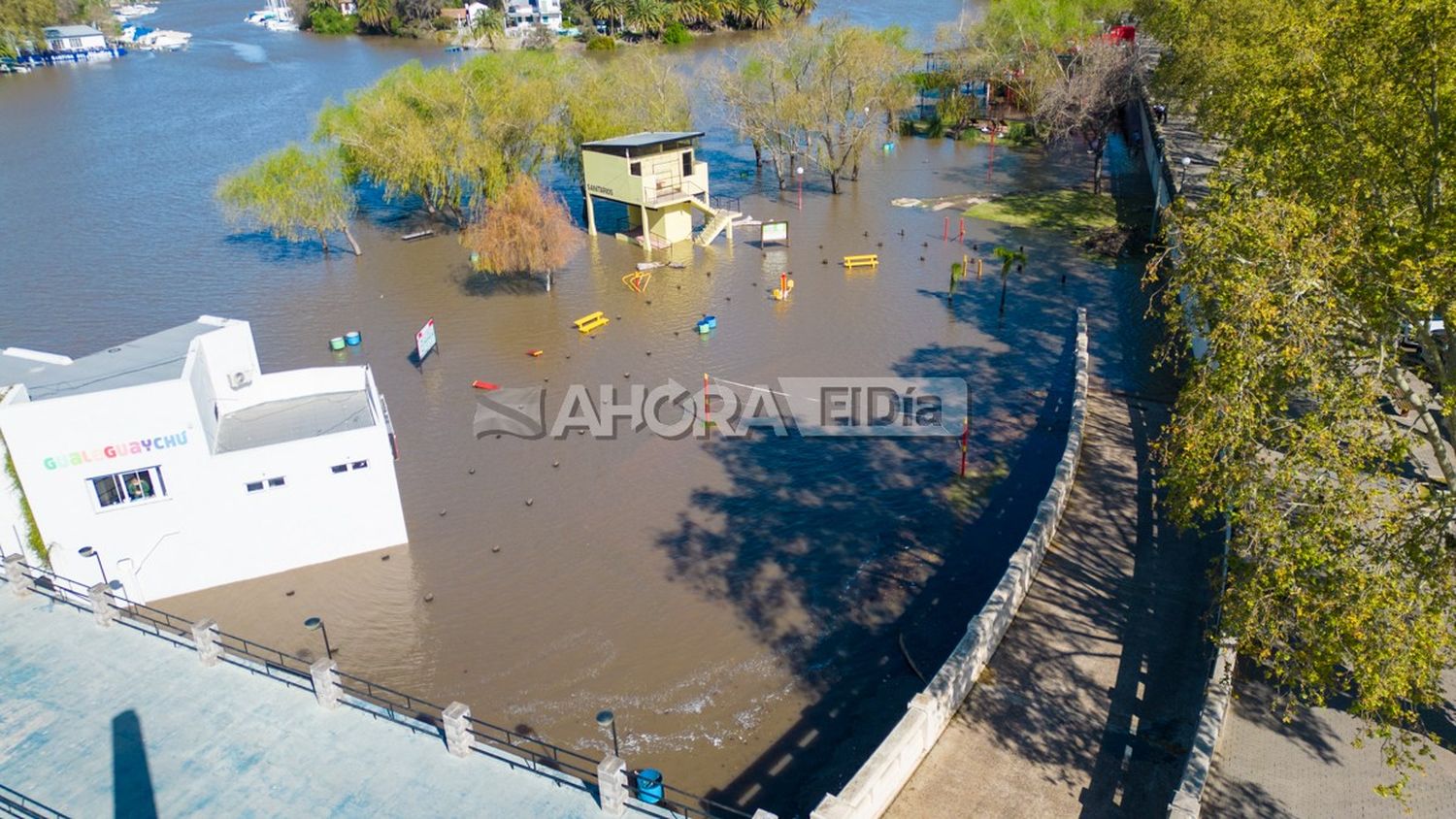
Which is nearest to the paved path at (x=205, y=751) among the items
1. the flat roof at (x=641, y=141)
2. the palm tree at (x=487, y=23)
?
the flat roof at (x=641, y=141)

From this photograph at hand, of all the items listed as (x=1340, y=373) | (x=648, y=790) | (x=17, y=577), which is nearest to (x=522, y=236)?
(x=17, y=577)

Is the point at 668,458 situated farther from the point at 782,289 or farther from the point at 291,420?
the point at 782,289

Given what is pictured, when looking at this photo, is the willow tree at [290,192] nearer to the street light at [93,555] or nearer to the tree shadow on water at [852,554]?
the tree shadow on water at [852,554]

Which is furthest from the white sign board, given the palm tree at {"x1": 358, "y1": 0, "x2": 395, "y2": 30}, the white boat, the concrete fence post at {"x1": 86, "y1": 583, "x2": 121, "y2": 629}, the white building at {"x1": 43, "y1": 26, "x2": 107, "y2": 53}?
the white boat

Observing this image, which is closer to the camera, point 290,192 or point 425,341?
point 425,341

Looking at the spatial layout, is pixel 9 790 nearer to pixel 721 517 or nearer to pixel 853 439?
pixel 721 517

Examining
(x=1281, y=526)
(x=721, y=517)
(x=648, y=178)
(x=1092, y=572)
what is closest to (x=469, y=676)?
(x=721, y=517)

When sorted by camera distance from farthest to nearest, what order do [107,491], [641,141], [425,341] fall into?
[641,141] → [425,341] → [107,491]
